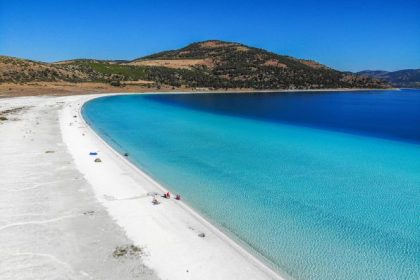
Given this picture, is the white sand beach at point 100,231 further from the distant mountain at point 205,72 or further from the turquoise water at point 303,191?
the distant mountain at point 205,72

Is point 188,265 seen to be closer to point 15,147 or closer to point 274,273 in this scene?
point 274,273

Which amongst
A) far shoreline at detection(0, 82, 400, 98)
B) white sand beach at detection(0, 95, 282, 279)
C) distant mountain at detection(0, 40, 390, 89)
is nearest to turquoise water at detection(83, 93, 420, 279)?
white sand beach at detection(0, 95, 282, 279)

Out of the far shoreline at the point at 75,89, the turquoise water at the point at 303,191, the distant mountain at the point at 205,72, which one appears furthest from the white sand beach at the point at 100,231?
the distant mountain at the point at 205,72

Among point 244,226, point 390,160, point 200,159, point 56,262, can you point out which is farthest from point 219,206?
point 390,160

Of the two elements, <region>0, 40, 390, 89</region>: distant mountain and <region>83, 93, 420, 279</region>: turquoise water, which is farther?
<region>0, 40, 390, 89</region>: distant mountain

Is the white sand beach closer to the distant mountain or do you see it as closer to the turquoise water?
the turquoise water
